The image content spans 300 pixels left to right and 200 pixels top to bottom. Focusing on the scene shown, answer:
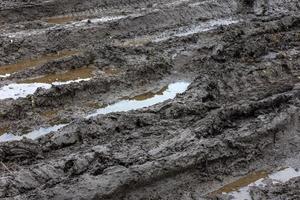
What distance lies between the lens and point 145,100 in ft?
34.7

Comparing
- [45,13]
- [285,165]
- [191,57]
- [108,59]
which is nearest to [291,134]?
[285,165]

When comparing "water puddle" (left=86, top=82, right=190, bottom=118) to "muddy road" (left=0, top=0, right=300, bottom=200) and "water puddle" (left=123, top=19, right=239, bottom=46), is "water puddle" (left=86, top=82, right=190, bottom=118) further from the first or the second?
"water puddle" (left=123, top=19, right=239, bottom=46)

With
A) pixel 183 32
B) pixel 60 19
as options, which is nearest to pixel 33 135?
pixel 183 32

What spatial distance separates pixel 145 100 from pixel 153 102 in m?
0.21

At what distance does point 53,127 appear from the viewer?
31.6ft

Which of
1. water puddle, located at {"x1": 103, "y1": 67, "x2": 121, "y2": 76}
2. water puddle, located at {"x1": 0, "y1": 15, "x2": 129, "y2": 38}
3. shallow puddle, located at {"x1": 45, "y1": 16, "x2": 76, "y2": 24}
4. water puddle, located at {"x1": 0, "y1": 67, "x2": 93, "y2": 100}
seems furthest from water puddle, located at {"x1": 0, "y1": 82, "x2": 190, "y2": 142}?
shallow puddle, located at {"x1": 45, "y1": 16, "x2": 76, "y2": 24}

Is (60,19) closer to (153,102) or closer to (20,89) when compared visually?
(20,89)

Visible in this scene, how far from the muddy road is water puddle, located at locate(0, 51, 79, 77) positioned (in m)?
0.05

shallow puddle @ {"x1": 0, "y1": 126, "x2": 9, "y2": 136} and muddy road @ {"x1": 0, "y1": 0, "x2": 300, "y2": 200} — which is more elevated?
muddy road @ {"x1": 0, "y1": 0, "x2": 300, "y2": 200}

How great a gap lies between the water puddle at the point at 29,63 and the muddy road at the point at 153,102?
0.17ft

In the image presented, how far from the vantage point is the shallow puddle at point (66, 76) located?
11.8m

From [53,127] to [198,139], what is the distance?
10.0 ft

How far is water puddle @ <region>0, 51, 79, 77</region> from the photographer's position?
12664 mm

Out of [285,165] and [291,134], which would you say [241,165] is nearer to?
[285,165]
